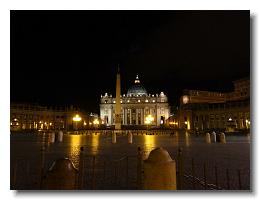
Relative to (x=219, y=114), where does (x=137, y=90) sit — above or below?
above

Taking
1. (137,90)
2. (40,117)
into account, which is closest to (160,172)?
(40,117)

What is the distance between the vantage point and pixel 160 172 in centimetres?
610

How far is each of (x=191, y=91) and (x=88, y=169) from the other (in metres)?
93.3

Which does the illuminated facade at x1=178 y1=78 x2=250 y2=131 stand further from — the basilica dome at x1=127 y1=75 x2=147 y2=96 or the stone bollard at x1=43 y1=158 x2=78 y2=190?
the basilica dome at x1=127 y1=75 x2=147 y2=96

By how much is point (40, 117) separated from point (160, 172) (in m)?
75.9

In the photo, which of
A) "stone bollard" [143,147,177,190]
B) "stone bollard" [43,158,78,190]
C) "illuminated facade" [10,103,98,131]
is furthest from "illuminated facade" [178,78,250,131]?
"stone bollard" [43,158,78,190]

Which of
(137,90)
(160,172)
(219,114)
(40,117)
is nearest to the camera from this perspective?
(160,172)

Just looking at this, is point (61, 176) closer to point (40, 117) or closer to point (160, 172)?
point (160, 172)

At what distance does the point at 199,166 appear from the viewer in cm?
1015

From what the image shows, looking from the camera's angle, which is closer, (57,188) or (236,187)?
(57,188)

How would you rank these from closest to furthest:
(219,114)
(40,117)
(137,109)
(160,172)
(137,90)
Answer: (160,172) → (219,114) → (40,117) → (137,109) → (137,90)
